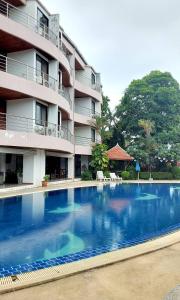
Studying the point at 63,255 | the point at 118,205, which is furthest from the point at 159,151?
the point at 63,255

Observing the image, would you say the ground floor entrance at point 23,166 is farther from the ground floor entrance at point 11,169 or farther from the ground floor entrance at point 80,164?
the ground floor entrance at point 80,164

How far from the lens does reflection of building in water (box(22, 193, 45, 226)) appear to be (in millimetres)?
10258

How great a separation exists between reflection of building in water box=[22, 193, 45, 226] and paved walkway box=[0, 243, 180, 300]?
567cm

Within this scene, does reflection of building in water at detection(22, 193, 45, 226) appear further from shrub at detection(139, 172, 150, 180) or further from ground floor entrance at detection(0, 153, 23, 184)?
shrub at detection(139, 172, 150, 180)

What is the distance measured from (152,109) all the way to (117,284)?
3613cm

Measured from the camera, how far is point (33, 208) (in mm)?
12562

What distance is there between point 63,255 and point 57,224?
11.1ft

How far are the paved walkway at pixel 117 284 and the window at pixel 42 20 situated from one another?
19.8 meters

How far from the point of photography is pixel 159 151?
32750mm

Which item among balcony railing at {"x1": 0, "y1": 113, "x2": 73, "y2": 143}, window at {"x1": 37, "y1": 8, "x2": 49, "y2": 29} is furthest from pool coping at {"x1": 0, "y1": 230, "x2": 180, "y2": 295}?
window at {"x1": 37, "y1": 8, "x2": 49, "y2": 29}

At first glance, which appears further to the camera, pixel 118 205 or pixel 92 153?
pixel 92 153

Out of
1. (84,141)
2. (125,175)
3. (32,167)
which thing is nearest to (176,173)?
(125,175)

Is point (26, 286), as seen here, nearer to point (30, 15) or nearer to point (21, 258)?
point (21, 258)

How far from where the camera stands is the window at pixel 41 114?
20.1 m
